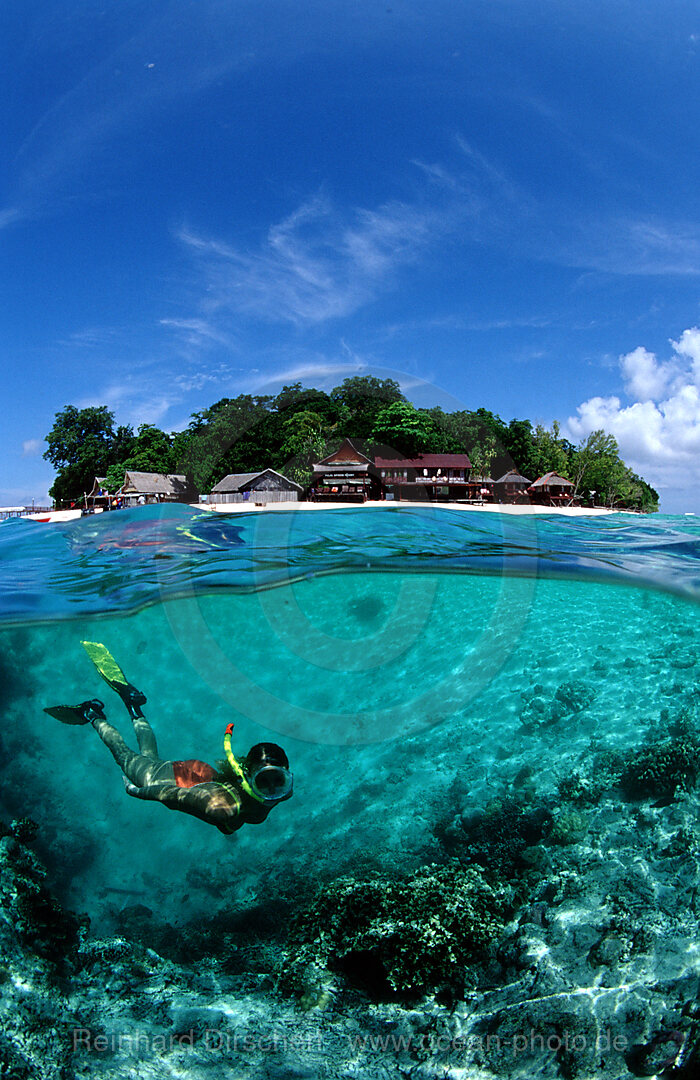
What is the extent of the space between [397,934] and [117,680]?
5.34m

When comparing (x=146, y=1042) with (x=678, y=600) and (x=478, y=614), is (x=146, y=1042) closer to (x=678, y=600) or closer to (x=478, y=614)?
(x=478, y=614)

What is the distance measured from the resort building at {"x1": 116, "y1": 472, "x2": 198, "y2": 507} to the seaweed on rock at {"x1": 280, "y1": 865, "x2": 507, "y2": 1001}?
4340 cm

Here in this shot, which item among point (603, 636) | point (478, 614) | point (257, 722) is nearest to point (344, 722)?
point (257, 722)

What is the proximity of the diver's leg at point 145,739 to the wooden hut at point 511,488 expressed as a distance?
4495 centimetres

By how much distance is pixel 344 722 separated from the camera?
28.7 ft

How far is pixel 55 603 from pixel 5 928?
224 inches

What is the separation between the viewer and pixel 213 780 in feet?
17.2

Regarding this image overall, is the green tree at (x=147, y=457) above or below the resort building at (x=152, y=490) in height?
above

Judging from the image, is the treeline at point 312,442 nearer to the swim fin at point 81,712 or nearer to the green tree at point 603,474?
the green tree at point 603,474

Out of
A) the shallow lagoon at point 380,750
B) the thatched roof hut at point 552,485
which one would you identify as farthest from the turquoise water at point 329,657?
the thatched roof hut at point 552,485

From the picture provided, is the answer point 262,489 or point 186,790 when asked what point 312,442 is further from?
point 186,790

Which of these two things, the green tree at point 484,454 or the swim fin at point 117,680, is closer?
the swim fin at point 117,680

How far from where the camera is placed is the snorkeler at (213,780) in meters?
4.63

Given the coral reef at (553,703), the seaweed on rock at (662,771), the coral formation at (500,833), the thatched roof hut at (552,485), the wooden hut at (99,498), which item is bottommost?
the coral formation at (500,833)
